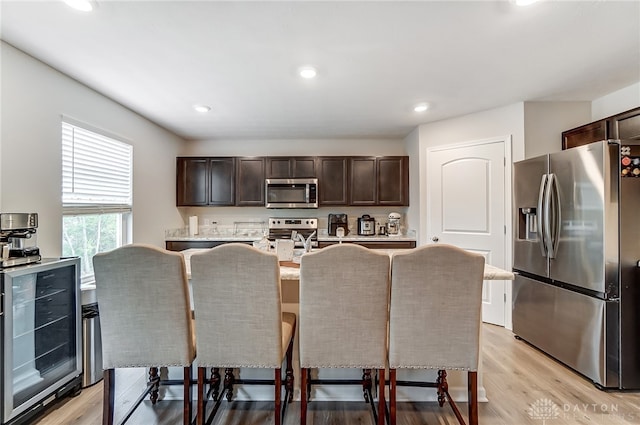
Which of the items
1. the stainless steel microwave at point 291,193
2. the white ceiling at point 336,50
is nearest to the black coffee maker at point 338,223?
the stainless steel microwave at point 291,193

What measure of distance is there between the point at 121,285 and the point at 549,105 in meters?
4.15

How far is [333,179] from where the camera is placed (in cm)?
458

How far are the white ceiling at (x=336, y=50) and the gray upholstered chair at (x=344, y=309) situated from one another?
1.40 metres

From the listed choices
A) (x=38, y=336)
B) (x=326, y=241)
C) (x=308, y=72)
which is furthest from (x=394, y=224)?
(x=38, y=336)

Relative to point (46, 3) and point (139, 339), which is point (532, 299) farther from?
point (46, 3)

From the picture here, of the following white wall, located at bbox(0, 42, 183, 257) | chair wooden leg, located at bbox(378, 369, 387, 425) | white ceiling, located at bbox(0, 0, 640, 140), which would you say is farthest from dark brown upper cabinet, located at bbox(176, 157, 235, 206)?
chair wooden leg, located at bbox(378, 369, 387, 425)

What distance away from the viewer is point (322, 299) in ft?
5.04

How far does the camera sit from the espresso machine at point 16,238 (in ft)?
5.76

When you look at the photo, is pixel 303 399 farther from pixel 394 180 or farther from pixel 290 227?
pixel 394 180

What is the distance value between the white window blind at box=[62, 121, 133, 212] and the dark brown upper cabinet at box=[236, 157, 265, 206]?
1.51 meters

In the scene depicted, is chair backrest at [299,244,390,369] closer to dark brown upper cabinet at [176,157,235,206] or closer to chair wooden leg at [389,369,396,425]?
chair wooden leg at [389,369,396,425]

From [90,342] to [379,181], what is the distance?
149 inches

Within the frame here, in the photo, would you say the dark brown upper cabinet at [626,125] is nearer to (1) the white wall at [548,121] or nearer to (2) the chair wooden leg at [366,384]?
(1) the white wall at [548,121]

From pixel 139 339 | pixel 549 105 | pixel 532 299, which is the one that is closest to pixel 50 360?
pixel 139 339
